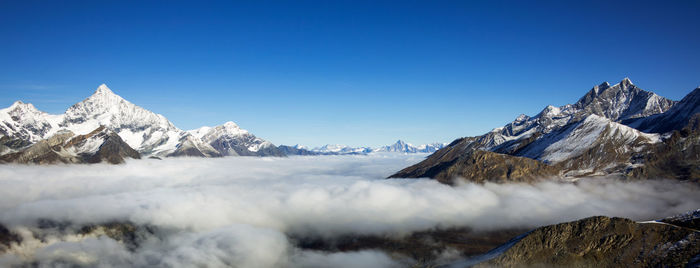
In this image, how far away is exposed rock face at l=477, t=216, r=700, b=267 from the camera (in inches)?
4537

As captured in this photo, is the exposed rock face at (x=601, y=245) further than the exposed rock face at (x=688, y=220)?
No

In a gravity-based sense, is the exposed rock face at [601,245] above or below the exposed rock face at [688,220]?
below

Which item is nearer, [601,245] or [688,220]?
[688,220]

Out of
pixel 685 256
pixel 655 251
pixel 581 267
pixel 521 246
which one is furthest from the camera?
pixel 521 246

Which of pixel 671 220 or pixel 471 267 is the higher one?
pixel 671 220

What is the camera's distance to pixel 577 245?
13012 cm

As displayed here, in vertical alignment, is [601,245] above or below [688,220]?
below

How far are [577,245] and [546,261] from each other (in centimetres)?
1350

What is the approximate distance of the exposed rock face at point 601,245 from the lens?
4537 inches

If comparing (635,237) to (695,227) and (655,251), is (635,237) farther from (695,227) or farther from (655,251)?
(695,227)

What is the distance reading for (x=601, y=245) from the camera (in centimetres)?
12769

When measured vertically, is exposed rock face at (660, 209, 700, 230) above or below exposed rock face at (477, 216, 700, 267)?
above

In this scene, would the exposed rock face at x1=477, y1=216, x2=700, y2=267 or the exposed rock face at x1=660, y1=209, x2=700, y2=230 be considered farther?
the exposed rock face at x1=660, y1=209, x2=700, y2=230

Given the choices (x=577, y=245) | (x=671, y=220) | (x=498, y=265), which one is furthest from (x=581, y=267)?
(x=671, y=220)
